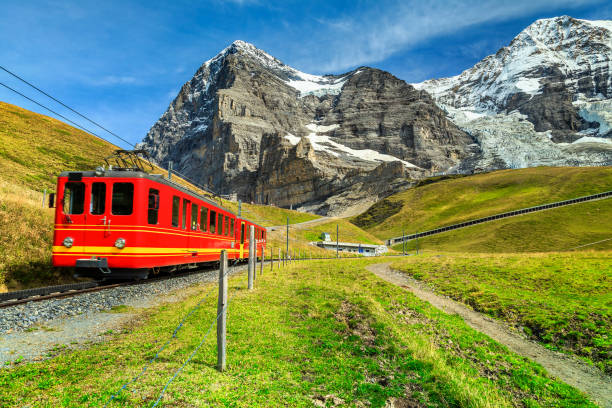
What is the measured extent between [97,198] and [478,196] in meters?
157

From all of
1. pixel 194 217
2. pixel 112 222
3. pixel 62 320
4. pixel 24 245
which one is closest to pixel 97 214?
pixel 112 222

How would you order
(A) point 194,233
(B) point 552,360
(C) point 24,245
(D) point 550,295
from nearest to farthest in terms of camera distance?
(B) point 552,360 → (C) point 24,245 → (D) point 550,295 → (A) point 194,233

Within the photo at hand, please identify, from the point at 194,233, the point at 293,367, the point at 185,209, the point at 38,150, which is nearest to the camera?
the point at 293,367

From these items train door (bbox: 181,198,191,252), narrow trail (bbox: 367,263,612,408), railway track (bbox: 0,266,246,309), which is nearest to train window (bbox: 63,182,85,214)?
railway track (bbox: 0,266,246,309)

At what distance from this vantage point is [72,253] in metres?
13.3

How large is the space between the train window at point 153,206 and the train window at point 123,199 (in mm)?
714

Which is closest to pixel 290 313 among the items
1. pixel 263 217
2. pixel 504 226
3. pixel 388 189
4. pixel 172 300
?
pixel 172 300

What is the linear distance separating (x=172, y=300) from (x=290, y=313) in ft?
16.0

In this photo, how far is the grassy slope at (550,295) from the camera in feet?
35.7

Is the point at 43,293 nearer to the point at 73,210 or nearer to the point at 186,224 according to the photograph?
the point at 73,210

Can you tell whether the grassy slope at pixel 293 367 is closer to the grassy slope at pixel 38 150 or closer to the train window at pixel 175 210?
the train window at pixel 175 210

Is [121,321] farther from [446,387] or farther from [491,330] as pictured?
[491,330]

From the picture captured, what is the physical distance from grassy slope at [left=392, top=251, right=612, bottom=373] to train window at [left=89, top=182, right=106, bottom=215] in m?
17.5

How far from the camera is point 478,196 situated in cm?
14600
